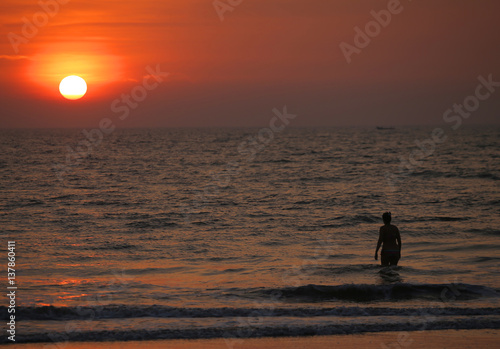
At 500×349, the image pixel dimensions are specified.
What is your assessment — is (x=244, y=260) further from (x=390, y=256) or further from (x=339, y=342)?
(x=339, y=342)

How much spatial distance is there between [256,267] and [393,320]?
211 inches

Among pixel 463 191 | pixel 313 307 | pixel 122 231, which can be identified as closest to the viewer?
pixel 313 307

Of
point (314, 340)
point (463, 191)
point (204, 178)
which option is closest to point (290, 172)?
point (204, 178)

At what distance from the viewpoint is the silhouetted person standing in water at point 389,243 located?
13.2 metres

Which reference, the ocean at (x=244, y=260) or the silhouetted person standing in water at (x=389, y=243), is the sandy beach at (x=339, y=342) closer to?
the ocean at (x=244, y=260)

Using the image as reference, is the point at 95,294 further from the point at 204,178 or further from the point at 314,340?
the point at 204,178

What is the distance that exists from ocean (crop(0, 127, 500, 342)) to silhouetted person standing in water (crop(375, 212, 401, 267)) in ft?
0.93

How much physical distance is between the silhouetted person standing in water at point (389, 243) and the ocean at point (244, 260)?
0.93ft

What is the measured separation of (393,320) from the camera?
9648 mm

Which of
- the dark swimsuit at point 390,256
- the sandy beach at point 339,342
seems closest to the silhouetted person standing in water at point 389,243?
the dark swimsuit at point 390,256

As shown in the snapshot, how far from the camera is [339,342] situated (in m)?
8.51

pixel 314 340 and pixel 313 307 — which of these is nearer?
pixel 314 340

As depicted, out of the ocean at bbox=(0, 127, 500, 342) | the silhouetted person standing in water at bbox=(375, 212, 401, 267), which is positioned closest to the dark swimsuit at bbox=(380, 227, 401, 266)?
the silhouetted person standing in water at bbox=(375, 212, 401, 267)

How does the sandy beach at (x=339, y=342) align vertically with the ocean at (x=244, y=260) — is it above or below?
below
